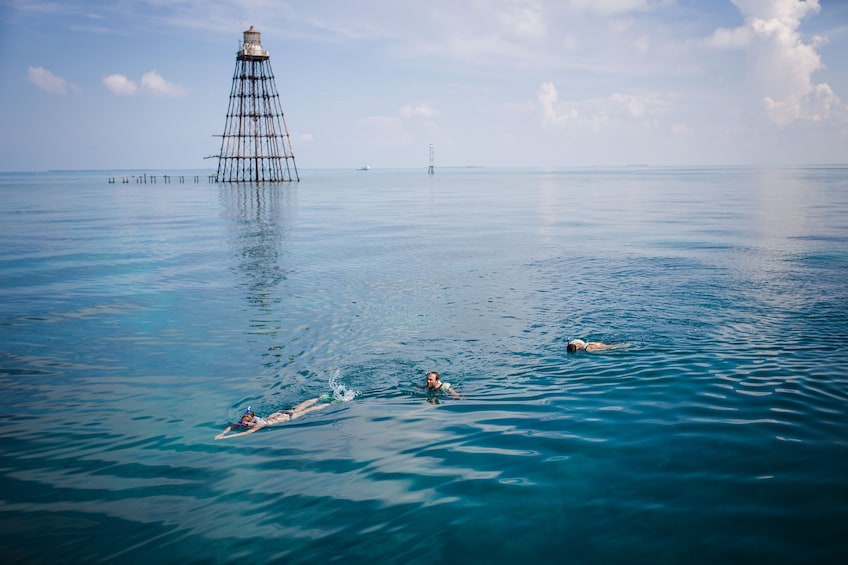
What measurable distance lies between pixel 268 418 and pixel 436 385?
399 cm

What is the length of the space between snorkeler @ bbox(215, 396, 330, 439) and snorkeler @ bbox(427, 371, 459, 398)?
2501 millimetres

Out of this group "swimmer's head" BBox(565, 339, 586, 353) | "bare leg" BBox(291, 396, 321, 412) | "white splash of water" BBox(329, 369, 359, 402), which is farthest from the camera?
"swimmer's head" BBox(565, 339, 586, 353)

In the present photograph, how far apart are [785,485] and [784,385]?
15.4 ft

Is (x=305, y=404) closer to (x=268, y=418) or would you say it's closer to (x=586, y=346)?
(x=268, y=418)

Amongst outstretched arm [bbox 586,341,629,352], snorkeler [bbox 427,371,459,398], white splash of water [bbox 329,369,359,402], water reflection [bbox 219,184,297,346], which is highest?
water reflection [bbox 219,184,297,346]

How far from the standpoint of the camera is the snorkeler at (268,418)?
11.7m

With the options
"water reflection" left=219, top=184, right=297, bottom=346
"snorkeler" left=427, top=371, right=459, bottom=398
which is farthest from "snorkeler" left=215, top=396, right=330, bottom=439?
"water reflection" left=219, top=184, right=297, bottom=346

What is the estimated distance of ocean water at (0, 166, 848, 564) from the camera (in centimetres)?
816

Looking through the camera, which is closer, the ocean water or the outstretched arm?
the ocean water

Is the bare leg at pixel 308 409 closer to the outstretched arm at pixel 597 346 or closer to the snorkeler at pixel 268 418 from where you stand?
the snorkeler at pixel 268 418

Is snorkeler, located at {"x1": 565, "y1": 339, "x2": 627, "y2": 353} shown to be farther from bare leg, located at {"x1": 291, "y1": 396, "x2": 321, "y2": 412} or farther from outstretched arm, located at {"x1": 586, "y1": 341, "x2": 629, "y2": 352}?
bare leg, located at {"x1": 291, "y1": 396, "x2": 321, "y2": 412}

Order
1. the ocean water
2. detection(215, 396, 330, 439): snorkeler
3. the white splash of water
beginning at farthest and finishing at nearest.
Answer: the white splash of water → detection(215, 396, 330, 439): snorkeler → the ocean water

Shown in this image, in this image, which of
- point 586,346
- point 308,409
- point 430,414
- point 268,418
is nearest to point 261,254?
point 308,409

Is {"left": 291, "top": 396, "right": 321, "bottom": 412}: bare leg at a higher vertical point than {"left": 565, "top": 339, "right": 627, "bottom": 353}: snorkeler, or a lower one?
lower
